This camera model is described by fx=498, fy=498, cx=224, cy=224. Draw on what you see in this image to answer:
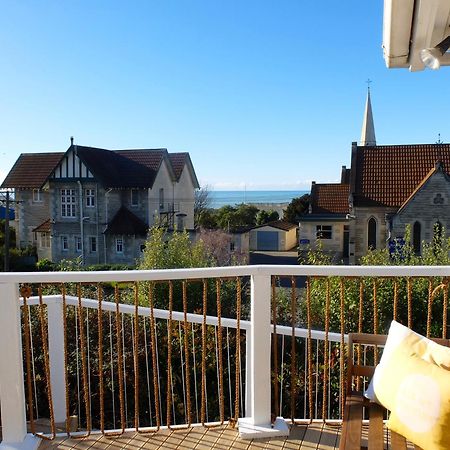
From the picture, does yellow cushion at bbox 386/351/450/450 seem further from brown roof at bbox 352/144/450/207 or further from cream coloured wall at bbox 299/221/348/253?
cream coloured wall at bbox 299/221/348/253

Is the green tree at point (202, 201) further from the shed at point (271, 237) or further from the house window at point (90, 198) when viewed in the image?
the house window at point (90, 198)

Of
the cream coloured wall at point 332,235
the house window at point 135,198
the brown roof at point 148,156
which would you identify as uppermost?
the brown roof at point 148,156

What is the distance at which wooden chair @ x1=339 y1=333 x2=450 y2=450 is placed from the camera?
194cm

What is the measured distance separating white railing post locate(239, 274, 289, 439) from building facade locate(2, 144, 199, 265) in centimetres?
2222

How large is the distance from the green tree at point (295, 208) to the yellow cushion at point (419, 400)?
1209 inches

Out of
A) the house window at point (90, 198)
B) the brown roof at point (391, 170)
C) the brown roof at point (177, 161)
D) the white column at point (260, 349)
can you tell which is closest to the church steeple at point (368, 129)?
the brown roof at point (391, 170)

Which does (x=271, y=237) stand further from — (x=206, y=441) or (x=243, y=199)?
(x=243, y=199)

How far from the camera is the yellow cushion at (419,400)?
1826 millimetres

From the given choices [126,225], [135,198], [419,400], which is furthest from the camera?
[135,198]

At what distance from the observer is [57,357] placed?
3145 millimetres

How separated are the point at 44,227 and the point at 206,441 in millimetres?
25765

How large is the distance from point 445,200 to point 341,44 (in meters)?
7.95

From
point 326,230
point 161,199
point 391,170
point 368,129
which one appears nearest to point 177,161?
point 161,199

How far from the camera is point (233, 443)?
8.80 feet
